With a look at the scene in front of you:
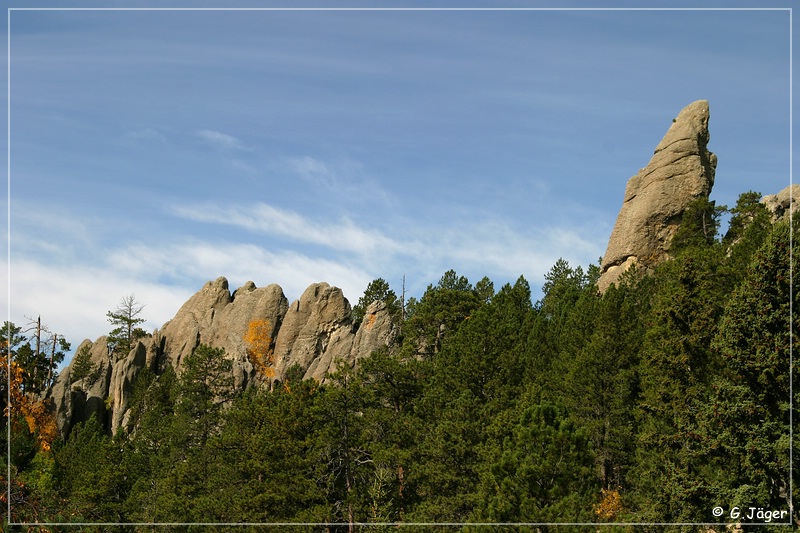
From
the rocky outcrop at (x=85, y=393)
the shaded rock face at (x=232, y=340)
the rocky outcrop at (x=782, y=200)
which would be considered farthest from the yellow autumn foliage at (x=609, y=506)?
the rocky outcrop at (x=85, y=393)

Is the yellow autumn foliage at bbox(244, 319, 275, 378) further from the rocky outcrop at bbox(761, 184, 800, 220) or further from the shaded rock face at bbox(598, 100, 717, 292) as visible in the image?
the rocky outcrop at bbox(761, 184, 800, 220)

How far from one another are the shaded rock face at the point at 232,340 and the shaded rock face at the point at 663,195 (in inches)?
764

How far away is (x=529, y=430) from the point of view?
2411cm

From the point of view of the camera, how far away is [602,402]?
3306cm

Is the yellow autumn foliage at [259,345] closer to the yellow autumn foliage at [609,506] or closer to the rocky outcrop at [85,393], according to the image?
the rocky outcrop at [85,393]

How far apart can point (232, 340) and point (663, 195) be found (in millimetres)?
40135

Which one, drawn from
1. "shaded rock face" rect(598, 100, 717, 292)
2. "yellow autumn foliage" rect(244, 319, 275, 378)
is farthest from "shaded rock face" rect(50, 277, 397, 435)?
"shaded rock face" rect(598, 100, 717, 292)

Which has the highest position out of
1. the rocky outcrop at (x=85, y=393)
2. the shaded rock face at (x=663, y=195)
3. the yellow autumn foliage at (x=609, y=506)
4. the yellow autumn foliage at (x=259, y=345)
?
the shaded rock face at (x=663, y=195)

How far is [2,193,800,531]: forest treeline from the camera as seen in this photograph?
806 inches

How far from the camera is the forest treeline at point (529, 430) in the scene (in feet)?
67.2

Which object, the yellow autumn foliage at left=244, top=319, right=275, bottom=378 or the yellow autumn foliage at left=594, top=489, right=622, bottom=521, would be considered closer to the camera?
the yellow autumn foliage at left=594, top=489, right=622, bottom=521

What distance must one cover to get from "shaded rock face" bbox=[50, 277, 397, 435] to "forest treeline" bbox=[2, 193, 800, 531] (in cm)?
2015

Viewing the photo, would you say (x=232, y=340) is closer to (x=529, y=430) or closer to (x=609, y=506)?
(x=609, y=506)

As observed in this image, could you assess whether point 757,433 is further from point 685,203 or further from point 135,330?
point 135,330
